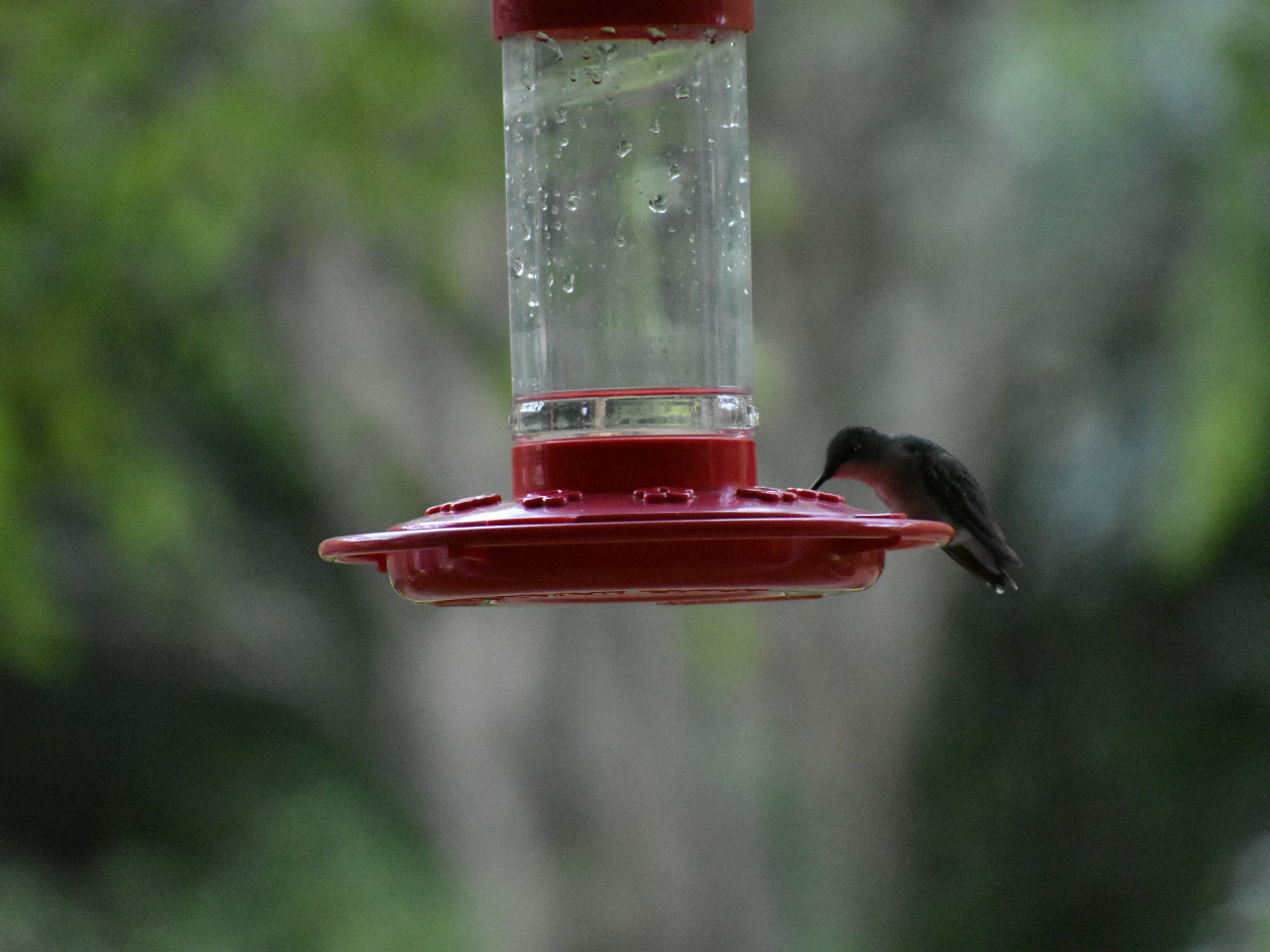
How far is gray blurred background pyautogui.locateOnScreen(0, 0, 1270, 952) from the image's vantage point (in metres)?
4.36

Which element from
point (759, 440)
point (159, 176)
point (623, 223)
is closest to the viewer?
point (623, 223)

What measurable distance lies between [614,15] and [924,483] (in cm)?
129

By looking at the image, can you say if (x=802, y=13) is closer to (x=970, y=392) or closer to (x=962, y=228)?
(x=962, y=228)

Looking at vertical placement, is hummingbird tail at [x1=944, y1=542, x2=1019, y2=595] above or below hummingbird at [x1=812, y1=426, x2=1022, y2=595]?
below

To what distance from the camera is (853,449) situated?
2.84 metres

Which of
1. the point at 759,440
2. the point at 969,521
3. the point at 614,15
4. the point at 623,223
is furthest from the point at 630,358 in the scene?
the point at 759,440

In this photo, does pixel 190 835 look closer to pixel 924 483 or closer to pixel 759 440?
pixel 759 440

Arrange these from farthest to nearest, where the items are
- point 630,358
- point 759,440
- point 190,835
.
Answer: point 190,835, point 759,440, point 630,358

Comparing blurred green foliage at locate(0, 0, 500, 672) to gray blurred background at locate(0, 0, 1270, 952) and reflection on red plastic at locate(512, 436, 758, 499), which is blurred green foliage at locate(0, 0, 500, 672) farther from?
reflection on red plastic at locate(512, 436, 758, 499)

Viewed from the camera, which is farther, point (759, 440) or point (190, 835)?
point (190, 835)

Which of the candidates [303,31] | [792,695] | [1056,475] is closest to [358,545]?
[303,31]

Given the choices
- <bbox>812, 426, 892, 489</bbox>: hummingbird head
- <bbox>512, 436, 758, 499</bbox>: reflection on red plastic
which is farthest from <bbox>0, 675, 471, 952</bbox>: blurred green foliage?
<bbox>512, 436, 758, 499</bbox>: reflection on red plastic

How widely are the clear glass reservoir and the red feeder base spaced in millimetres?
213

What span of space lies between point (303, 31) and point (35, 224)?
34.5 inches
